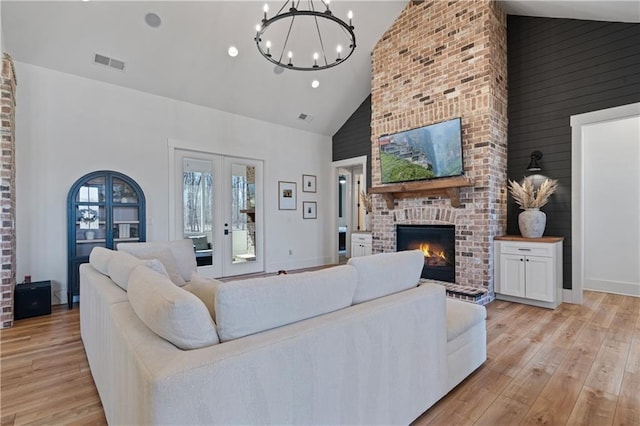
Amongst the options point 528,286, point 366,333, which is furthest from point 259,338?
point 528,286

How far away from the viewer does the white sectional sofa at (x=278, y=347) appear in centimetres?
100

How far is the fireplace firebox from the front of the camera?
4664 millimetres

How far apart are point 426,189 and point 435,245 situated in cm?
90

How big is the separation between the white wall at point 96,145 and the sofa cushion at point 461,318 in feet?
14.4

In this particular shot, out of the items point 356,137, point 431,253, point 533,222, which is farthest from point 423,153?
point 356,137

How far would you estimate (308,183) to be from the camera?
7000mm

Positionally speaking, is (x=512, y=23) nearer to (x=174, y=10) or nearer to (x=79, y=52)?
(x=174, y=10)

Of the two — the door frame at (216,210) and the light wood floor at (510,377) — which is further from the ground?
the door frame at (216,210)

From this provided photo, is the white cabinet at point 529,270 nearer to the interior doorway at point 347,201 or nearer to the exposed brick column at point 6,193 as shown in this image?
the interior doorway at point 347,201

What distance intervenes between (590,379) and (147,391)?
2.82m

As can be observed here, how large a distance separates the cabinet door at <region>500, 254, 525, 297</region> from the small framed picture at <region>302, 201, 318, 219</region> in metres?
3.90

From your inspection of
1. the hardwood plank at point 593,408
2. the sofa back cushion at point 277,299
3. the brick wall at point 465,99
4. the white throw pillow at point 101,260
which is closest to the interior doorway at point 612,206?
the brick wall at point 465,99

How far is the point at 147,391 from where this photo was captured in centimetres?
92

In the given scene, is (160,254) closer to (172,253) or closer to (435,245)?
(172,253)
